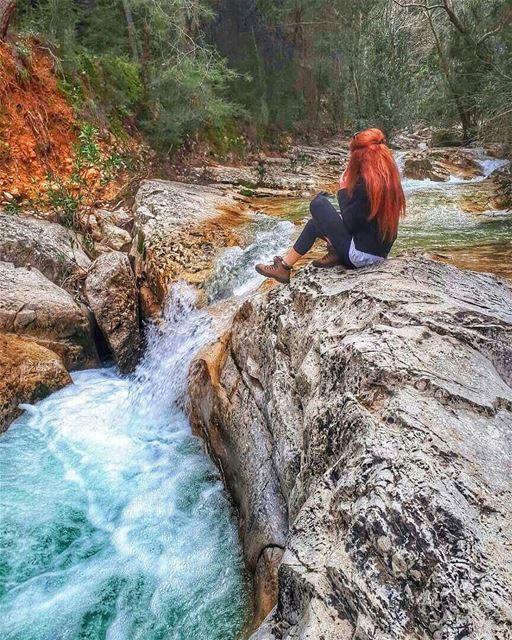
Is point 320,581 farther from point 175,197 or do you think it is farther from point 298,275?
point 175,197

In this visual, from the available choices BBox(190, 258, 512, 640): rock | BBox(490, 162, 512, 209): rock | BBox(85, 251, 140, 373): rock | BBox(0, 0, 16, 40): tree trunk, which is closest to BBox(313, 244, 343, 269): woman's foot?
BBox(190, 258, 512, 640): rock

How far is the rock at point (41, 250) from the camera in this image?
6.77 meters

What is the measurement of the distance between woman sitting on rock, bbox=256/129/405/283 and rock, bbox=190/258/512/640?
179mm

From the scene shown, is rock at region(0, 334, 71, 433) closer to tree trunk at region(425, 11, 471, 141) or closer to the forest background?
the forest background

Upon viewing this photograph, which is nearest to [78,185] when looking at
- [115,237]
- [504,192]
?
[115,237]

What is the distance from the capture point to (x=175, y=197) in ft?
28.7

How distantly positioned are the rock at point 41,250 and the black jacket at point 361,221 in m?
4.62

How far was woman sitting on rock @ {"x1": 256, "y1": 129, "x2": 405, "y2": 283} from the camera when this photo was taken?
355 centimetres

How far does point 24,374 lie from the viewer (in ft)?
17.9

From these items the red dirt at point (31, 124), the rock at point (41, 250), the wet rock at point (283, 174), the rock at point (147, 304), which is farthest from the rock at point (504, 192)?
the red dirt at point (31, 124)

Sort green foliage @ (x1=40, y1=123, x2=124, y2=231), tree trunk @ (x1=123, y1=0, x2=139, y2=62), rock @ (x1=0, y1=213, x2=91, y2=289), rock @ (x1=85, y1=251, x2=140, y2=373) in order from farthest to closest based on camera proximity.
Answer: tree trunk @ (x1=123, y1=0, x2=139, y2=62)
green foliage @ (x1=40, y1=123, x2=124, y2=231)
rock @ (x1=0, y1=213, x2=91, y2=289)
rock @ (x1=85, y1=251, x2=140, y2=373)

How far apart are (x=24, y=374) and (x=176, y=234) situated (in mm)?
3130

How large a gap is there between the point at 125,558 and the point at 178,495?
2.33 ft

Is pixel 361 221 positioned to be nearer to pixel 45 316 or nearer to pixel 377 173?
pixel 377 173
